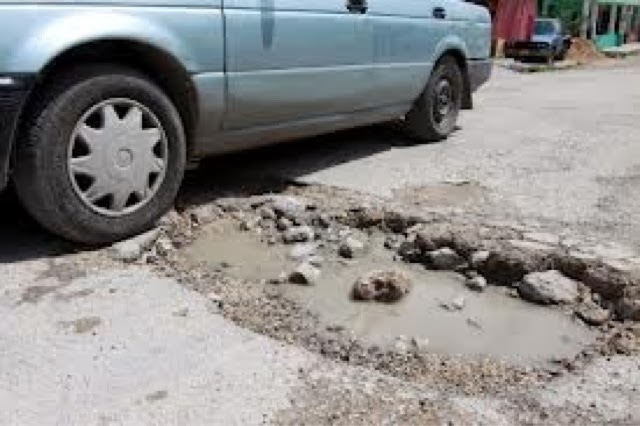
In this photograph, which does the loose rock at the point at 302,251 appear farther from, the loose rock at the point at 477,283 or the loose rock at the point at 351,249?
the loose rock at the point at 477,283

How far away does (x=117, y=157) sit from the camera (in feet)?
14.3

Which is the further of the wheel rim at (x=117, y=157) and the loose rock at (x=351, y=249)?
the loose rock at (x=351, y=249)

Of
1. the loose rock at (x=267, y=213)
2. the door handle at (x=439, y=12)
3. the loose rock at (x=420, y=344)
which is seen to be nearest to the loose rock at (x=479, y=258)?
the loose rock at (x=420, y=344)

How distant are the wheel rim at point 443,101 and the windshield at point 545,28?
2428 cm

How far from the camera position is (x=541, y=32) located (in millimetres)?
30594

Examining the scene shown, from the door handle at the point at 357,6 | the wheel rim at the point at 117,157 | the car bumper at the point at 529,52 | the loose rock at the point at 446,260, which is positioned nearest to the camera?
the wheel rim at the point at 117,157

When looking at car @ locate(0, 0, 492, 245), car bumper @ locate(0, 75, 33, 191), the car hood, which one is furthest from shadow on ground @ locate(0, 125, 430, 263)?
the car hood

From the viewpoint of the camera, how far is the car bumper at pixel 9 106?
3863mm

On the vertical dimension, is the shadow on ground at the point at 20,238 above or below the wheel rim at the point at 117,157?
below

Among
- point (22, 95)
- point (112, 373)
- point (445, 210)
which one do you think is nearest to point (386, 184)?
point (445, 210)

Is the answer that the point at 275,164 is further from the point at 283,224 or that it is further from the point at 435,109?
the point at 435,109

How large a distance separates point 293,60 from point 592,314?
236 cm

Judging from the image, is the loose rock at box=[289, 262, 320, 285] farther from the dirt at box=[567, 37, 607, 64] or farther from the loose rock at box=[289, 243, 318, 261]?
the dirt at box=[567, 37, 607, 64]

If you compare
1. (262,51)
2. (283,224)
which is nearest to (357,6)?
(262,51)
